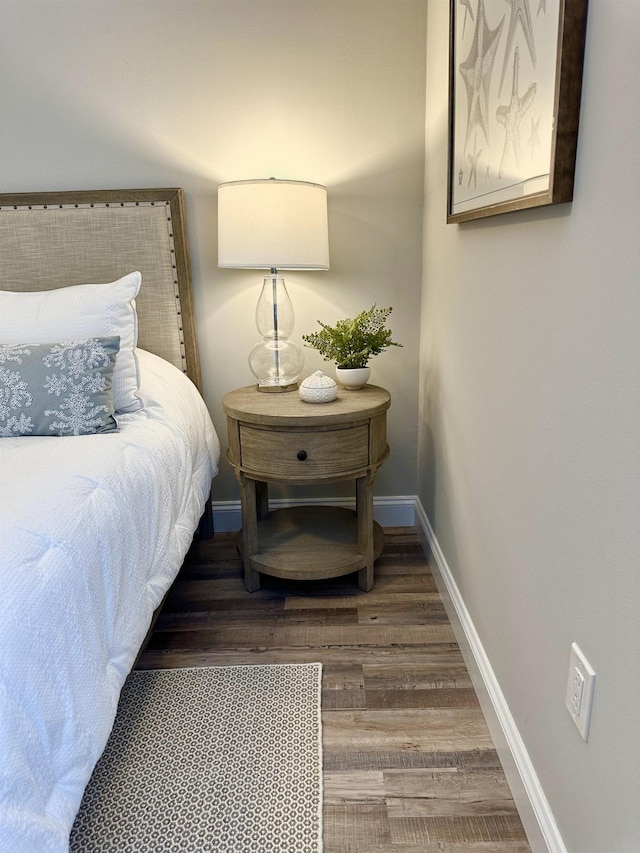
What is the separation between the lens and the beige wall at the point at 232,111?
6.68 ft

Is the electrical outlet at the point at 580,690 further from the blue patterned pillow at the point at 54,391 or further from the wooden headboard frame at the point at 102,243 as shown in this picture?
the wooden headboard frame at the point at 102,243

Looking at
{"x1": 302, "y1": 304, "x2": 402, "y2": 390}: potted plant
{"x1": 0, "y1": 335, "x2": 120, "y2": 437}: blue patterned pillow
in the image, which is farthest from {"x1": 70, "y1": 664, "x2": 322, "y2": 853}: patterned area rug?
{"x1": 302, "y1": 304, "x2": 402, "y2": 390}: potted plant

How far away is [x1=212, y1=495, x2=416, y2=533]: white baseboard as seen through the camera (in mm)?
2521

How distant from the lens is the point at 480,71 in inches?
53.7

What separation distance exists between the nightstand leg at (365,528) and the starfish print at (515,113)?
1122 mm

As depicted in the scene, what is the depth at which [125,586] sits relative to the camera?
127 cm

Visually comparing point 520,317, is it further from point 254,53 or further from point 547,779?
point 254,53

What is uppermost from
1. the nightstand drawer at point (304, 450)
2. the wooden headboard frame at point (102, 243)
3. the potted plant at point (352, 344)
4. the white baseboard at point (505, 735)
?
the wooden headboard frame at point (102, 243)

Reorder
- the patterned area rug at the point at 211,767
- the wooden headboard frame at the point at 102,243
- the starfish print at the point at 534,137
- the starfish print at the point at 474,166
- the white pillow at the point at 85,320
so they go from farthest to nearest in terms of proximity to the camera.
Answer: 1. the wooden headboard frame at the point at 102,243
2. the white pillow at the point at 85,320
3. the starfish print at the point at 474,166
4. the patterned area rug at the point at 211,767
5. the starfish print at the point at 534,137

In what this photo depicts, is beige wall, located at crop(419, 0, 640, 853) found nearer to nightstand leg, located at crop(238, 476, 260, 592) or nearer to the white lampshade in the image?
the white lampshade

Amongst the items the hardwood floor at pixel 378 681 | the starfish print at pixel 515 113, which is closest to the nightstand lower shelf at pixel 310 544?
the hardwood floor at pixel 378 681

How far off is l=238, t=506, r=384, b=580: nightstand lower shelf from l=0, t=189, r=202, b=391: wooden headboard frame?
907mm

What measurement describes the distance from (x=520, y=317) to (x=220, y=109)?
1.54 metres

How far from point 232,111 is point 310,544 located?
1614 millimetres
